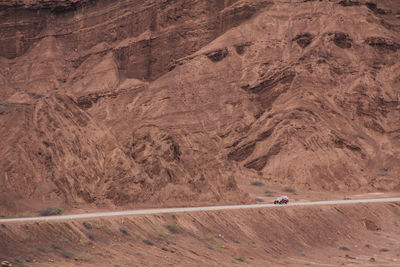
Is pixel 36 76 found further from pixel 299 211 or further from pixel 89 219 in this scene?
pixel 89 219

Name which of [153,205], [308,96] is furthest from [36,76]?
[153,205]

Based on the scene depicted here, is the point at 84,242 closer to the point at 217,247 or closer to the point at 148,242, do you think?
the point at 148,242

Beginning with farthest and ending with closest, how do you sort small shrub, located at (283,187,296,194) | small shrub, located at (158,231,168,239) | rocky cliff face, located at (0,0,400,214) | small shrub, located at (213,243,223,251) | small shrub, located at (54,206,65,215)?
small shrub, located at (283,187,296,194) < rocky cliff face, located at (0,0,400,214) < small shrub, located at (54,206,65,215) < small shrub, located at (213,243,223,251) < small shrub, located at (158,231,168,239)

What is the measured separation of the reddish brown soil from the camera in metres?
20.0

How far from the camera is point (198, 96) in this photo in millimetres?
64312

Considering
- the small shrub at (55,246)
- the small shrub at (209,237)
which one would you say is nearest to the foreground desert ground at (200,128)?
the small shrub at (55,246)

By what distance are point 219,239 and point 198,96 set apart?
38418 millimetres

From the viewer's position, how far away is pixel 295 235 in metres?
30.7

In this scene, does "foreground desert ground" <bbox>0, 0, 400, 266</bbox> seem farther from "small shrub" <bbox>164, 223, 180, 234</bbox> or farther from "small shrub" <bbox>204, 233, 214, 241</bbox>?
"small shrub" <bbox>204, 233, 214, 241</bbox>

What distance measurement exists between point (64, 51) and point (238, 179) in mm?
39473

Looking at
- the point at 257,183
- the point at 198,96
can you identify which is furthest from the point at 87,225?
the point at 198,96

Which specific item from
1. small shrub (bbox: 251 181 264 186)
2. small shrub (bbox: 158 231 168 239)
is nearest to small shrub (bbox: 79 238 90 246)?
small shrub (bbox: 158 231 168 239)

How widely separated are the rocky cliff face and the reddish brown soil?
5.32 meters

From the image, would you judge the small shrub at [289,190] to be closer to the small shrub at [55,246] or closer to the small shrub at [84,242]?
the small shrub at [84,242]
